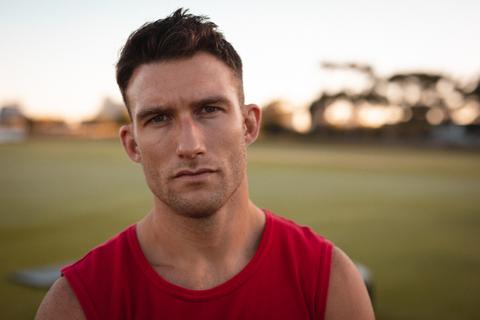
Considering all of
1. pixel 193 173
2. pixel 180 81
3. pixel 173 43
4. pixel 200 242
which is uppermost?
pixel 173 43

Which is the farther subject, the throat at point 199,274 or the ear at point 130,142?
the ear at point 130,142

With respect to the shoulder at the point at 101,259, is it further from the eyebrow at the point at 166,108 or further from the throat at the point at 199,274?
the eyebrow at the point at 166,108

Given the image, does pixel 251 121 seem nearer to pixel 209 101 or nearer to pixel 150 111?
pixel 209 101

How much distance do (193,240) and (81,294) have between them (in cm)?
50

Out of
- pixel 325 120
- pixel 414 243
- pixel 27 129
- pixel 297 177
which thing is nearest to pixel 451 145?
pixel 325 120

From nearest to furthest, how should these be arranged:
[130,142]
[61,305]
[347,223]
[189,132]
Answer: [61,305], [189,132], [130,142], [347,223]

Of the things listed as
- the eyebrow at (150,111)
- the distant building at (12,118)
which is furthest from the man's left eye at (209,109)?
the distant building at (12,118)

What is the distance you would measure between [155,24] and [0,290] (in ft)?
13.2

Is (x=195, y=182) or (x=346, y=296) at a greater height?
(x=195, y=182)

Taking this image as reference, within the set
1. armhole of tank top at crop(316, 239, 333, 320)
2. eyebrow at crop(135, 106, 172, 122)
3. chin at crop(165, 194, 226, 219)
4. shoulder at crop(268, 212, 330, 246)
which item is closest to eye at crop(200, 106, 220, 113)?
eyebrow at crop(135, 106, 172, 122)

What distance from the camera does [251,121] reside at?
83.0 inches

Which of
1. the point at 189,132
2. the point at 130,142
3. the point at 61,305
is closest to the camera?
the point at 61,305

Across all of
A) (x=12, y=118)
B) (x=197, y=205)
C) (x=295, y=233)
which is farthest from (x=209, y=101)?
(x=12, y=118)

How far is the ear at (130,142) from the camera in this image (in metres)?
2.02
